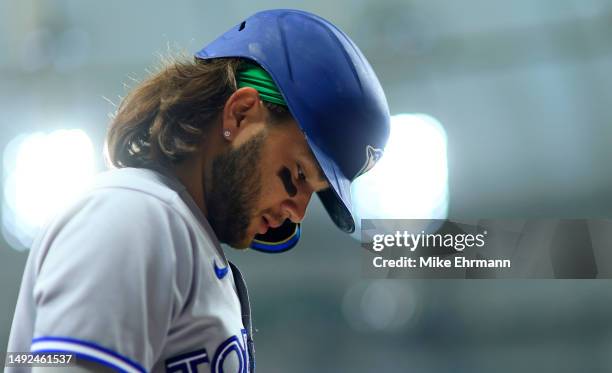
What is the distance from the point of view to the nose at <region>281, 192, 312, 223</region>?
1.17 m

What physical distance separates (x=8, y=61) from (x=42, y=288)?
8619mm

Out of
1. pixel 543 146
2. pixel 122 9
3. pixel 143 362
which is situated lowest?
pixel 143 362

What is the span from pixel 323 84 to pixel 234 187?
0.20 metres

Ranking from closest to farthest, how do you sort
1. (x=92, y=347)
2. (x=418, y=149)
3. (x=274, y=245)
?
(x=92, y=347), (x=274, y=245), (x=418, y=149)

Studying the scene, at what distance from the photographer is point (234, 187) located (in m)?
1.14

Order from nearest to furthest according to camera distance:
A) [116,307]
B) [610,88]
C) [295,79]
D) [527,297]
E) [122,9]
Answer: [116,307], [295,79], [610,88], [122,9], [527,297]

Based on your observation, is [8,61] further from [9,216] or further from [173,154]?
[173,154]

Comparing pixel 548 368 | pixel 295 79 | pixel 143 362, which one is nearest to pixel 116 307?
pixel 143 362

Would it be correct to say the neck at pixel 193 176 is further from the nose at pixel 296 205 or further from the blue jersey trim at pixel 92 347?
the blue jersey trim at pixel 92 347

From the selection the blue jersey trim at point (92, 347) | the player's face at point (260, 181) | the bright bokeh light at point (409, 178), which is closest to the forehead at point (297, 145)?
the player's face at point (260, 181)

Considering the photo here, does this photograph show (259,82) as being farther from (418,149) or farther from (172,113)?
(418,149)

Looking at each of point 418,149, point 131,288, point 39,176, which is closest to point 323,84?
point 131,288

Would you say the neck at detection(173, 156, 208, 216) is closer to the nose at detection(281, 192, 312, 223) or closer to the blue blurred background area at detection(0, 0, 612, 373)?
the nose at detection(281, 192, 312, 223)

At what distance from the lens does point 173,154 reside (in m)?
1.15
